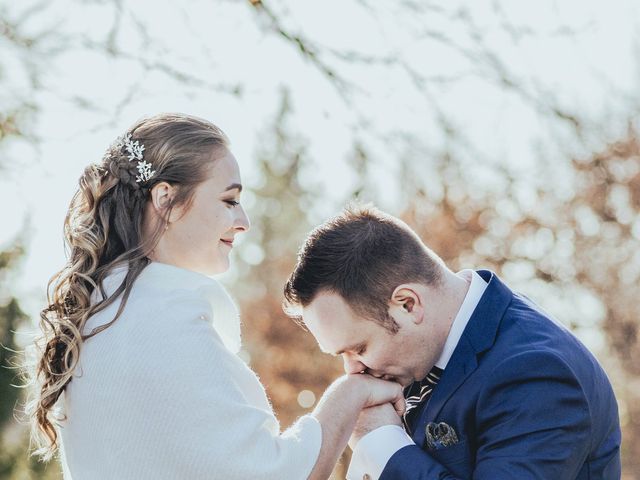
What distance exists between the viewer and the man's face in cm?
323

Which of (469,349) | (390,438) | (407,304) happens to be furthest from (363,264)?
(390,438)

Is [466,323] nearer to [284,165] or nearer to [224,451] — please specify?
[224,451]

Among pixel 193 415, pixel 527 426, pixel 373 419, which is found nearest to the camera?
pixel 193 415

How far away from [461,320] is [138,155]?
1182mm

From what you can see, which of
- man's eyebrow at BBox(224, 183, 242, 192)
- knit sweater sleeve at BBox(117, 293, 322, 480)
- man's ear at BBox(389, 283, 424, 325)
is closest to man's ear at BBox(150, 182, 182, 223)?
man's eyebrow at BBox(224, 183, 242, 192)

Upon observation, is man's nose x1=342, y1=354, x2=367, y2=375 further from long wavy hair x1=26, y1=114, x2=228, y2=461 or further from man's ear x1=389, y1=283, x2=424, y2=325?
long wavy hair x1=26, y1=114, x2=228, y2=461

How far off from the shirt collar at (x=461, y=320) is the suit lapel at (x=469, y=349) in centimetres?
4

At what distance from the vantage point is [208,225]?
3129mm

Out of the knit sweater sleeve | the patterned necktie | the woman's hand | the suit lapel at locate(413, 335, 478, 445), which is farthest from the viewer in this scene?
the patterned necktie

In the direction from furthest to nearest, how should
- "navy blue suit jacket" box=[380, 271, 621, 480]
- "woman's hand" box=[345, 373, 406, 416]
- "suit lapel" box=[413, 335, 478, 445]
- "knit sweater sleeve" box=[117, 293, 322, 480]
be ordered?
"woman's hand" box=[345, 373, 406, 416] < "suit lapel" box=[413, 335, 478, 445] < "navy blue suit jacket" box=[380, 271, 621, 480] < "knit sweater sleeve" box=[117, 293, 322, 480]

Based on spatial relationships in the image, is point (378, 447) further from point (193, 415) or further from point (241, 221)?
point (241, 221)

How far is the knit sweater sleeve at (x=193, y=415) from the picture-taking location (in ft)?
8.89

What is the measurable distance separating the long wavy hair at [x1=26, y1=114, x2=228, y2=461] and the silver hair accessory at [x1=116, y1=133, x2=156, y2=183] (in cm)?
1

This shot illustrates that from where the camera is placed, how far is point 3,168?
5.87 m
